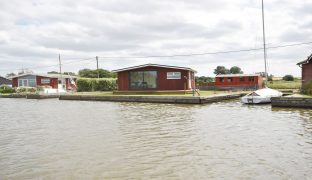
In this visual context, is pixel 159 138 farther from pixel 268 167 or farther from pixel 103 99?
pixel 103 99

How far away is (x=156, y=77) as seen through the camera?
34938mm

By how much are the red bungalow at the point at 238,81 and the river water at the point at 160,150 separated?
3300 cm

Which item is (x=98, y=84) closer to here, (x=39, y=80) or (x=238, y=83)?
(x=39, y=80)

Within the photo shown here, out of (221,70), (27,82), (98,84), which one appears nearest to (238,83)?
(98,84)

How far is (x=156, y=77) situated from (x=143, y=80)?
1.60 metres

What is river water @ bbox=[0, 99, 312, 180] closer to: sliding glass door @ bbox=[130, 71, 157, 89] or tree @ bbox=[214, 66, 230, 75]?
sliding glass door @ bbox=[130, 71, 157, 89]

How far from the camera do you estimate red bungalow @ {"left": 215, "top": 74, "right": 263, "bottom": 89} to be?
4828 cm

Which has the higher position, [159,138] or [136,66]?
[136,66]

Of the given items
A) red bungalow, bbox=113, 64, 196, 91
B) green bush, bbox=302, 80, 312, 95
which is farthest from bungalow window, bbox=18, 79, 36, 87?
green bush, bbox=302, 80, 312, 95

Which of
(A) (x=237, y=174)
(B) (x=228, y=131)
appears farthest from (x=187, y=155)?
(B) (x=228, y=131)

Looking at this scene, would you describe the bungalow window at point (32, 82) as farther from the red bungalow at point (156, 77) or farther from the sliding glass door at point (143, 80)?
the sliding glass door at point (143, 80)

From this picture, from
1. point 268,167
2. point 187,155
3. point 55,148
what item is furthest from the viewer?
point 55,148

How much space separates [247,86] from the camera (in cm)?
4706

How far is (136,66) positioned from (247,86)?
19.7m
